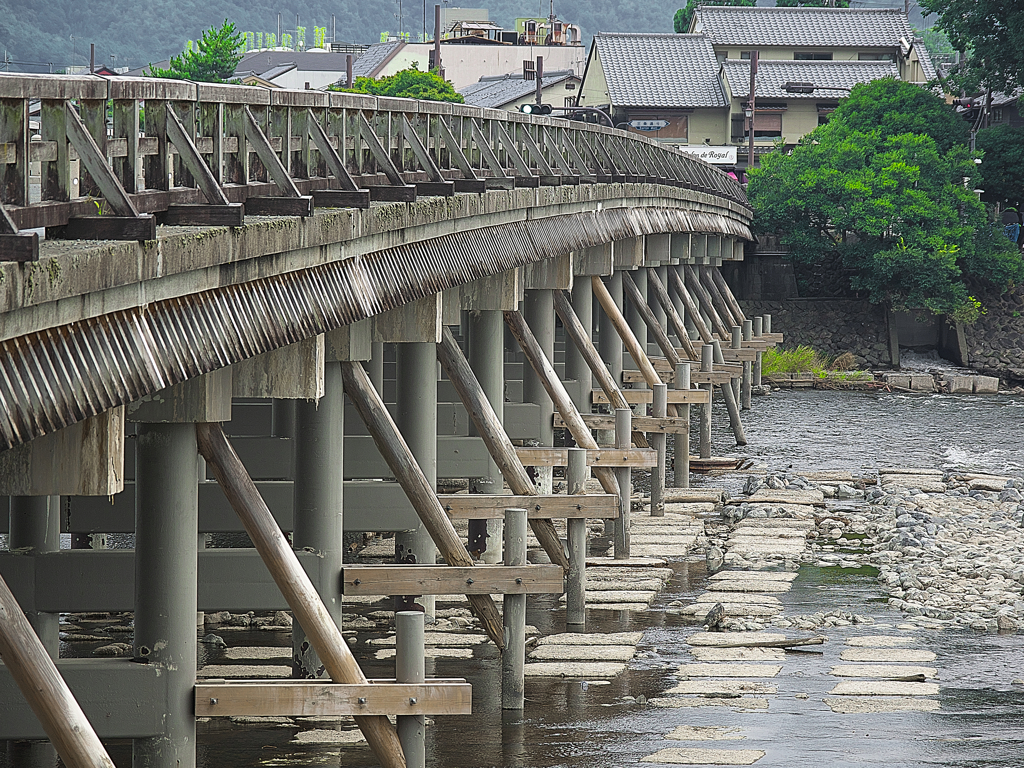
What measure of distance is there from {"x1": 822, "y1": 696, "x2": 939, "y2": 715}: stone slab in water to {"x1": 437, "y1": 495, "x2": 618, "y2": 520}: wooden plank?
2.26m

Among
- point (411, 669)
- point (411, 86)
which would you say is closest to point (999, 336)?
point (411, 86)

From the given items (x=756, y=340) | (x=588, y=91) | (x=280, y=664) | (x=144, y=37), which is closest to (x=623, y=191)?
(x=280, y=664)

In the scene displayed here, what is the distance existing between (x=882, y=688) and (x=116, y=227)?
25.5ft

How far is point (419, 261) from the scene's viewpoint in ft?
35.7

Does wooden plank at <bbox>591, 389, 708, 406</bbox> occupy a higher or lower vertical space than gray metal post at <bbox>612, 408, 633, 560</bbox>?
higher

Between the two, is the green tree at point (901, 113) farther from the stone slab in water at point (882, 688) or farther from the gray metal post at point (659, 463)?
the stone slab in water at point (882, 688)

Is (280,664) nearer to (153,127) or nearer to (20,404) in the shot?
(153,127)

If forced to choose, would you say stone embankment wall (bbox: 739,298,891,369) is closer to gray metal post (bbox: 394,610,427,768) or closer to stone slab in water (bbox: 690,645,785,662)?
stone slab in water (bbox: 690,645,785,662)

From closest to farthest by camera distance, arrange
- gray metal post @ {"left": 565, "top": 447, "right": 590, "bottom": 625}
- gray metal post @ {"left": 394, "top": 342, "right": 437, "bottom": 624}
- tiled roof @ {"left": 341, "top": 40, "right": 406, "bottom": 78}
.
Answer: gray metal post @ {"left": 394, "top": 342, "right": 437, "bottom": 624}, gray metal post @ {"left": 565, "top": 447, "right": 590, "bottom": 625}, tiled roof @ {"left": 341, "top": 40, "right": 406, "bottom": 78}

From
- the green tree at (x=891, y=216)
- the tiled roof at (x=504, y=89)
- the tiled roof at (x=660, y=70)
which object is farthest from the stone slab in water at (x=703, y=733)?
the tiled roof at (x=504, y=89)

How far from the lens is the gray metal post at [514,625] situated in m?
11.0

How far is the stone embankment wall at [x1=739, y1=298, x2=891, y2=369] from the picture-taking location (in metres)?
43.6

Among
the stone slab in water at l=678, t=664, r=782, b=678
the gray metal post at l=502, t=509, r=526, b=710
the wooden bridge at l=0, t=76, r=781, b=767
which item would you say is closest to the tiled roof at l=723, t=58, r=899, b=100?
the wooden bridge at l=0, t=76, r=781, b=767

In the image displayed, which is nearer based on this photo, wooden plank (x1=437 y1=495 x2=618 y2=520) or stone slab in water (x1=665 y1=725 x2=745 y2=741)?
stone slab in water (x1=665 y1=725 x2=745 y2=741)
